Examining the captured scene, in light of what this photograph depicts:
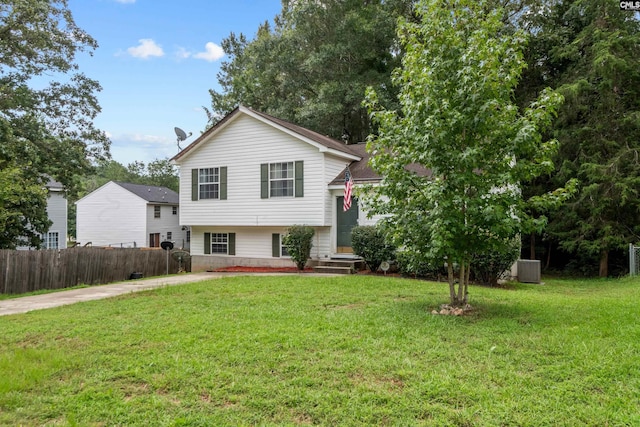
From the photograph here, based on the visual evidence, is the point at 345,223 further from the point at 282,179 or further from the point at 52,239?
the point at 52,239

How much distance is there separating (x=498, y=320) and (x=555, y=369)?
7.04ft

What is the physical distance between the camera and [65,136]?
1705 cm

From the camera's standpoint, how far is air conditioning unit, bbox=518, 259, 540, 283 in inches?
499

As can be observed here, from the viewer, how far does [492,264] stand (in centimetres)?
1128

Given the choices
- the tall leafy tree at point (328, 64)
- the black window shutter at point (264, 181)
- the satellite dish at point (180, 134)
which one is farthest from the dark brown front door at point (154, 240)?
the black window shutter at point (264, 181)

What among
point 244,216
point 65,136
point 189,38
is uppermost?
Answer: point 189,38

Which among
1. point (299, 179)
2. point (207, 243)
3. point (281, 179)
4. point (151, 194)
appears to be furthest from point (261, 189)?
point (151, 194)

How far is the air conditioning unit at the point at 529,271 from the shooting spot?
12672 mm

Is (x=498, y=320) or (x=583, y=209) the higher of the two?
(x=583, y=209)

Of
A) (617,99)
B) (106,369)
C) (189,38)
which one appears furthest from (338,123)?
(106,369)

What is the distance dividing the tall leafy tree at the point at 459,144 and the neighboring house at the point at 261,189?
23.2ft

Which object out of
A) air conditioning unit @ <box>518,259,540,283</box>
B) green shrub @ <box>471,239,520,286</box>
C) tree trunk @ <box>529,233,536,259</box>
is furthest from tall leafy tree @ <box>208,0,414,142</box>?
green shrub @ <box>471,239,520,286</box>

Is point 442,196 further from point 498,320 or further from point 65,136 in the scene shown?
point 65,136

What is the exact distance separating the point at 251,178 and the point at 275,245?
2746 millimetres
